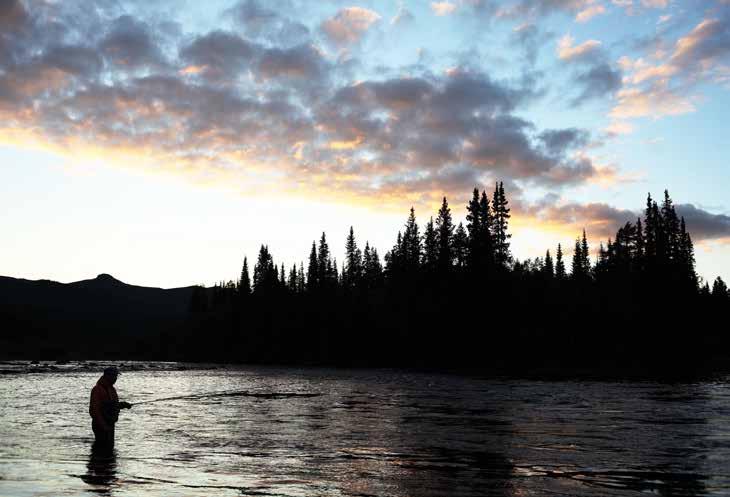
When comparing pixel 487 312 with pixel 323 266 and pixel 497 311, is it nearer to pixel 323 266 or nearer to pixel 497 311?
pixel 497 311

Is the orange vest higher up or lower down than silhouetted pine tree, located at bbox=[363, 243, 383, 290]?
lower down

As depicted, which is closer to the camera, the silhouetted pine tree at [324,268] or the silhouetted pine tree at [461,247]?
the silhouetted pine tree at [461,247]

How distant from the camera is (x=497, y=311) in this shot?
88250 mm

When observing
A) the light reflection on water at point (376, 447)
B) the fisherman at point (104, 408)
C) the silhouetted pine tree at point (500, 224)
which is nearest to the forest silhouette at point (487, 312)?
the silhouetted pine tree at point (500, 224)

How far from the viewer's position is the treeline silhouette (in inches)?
3346

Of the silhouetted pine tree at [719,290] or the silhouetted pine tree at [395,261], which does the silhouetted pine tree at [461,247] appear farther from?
the silhouetted pine tree at [719,290]

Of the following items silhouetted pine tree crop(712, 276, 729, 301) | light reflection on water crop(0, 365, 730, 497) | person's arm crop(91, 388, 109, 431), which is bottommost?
light reflection on water crop(0, 365, 730, 497)

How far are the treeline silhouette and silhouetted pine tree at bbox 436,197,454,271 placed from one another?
0.56 ft

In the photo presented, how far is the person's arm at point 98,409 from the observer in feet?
54.5

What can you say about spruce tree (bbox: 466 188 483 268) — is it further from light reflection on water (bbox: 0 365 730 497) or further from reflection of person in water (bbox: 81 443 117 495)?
reflection of person in water (bbox: 81 443 117 495)

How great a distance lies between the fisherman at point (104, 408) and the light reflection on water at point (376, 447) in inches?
19.8

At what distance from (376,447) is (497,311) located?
7278 cm

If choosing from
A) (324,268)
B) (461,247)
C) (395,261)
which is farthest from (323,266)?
(461,247)

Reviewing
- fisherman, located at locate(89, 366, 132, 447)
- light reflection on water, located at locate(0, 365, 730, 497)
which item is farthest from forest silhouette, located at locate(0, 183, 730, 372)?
fisherman, located at locate(89, 366, 132, 447)
